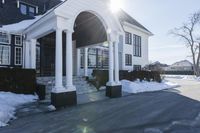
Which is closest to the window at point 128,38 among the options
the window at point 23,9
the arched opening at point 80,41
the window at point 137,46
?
the window at point 137,46

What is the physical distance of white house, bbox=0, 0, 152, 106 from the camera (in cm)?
1081

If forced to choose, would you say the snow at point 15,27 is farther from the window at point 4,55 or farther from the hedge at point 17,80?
the hedge at point 17,80

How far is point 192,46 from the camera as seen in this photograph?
44.4 meters

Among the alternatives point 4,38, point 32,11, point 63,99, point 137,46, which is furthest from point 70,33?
point 137,46

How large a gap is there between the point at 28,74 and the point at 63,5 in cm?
448

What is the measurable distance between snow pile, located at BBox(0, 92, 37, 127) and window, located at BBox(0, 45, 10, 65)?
11.3ft

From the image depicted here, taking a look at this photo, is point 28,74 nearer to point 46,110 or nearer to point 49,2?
point 46,110

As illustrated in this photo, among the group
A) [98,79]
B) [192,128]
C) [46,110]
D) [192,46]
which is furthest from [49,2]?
[192,46]

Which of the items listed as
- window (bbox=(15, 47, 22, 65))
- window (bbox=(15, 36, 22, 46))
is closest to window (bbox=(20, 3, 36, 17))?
window (bbox=(15, 36, 22, 46))

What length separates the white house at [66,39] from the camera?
10.8 meters

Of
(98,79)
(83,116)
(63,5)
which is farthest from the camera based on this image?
(98,79)

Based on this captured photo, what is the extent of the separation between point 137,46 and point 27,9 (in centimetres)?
1582

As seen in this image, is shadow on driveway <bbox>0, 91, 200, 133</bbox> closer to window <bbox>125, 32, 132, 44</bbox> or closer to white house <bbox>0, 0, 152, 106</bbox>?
white house <bbox>0, 0, 152, 106</bbox>

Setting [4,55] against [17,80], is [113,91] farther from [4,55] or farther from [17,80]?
[4,55]
